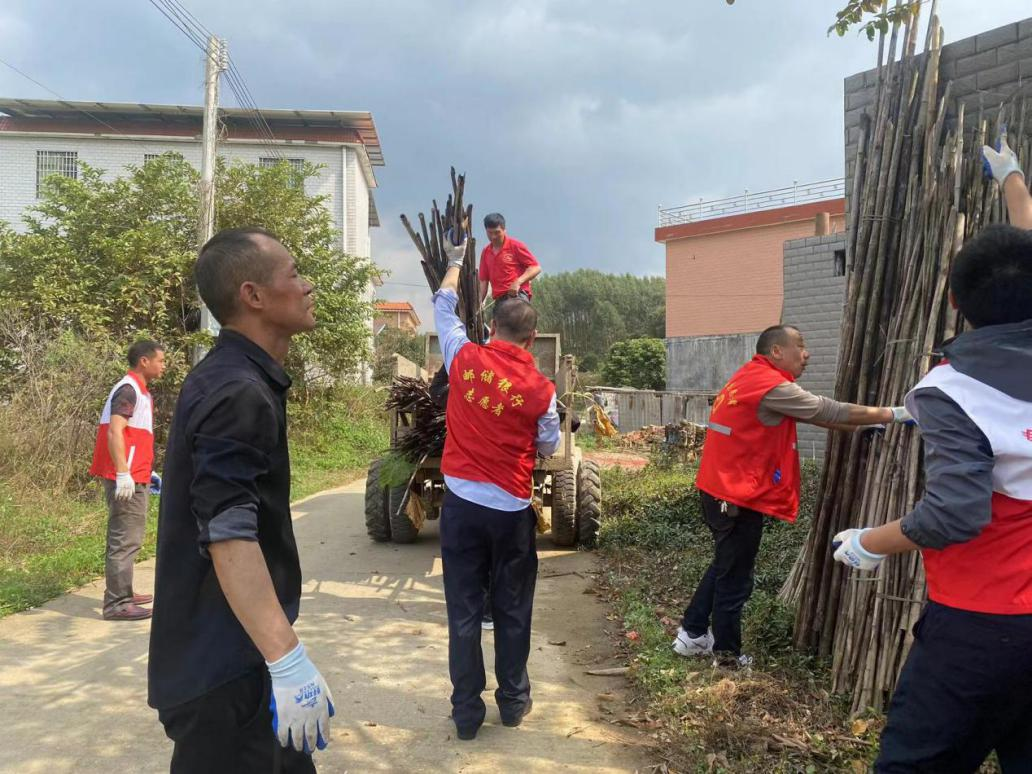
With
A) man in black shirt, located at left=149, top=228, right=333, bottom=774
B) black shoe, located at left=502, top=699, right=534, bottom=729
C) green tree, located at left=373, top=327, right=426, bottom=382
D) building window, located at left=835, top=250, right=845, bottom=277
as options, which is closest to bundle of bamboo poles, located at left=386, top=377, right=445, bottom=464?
black shoe, located at left=502, top=699, right=534, bottom=729

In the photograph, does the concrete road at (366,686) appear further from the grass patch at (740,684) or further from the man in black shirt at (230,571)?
the man in black shirt at (230,571)

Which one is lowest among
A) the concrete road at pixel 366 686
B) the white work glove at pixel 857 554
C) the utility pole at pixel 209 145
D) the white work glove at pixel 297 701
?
the concrete road at pixel 366 686

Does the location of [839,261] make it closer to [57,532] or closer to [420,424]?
[420,424]

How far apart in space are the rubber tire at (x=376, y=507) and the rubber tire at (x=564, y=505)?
68.7 inches

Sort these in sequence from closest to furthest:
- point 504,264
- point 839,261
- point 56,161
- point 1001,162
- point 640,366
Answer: point 1001,162, point 504,264, point 839,261, point 56,161, point 640,366

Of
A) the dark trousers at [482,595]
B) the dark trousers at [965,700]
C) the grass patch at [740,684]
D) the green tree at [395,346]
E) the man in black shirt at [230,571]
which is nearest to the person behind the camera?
the man in black shirt at [230,571]

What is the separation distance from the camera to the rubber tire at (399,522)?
7379mm

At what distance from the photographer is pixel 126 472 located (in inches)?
206

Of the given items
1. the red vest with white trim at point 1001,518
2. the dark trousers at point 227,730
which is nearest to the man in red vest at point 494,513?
the dark trousers at point 227,730

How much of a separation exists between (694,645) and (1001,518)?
246 centimetres

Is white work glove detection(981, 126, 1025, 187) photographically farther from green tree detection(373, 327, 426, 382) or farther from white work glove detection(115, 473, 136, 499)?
green tree detection(373, 327, 426, 382)

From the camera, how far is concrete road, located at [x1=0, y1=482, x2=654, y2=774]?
3281 mm

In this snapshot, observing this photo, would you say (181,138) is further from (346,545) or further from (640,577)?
(640,577)

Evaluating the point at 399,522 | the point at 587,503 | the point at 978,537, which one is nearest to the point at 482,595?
the point at 978,537
